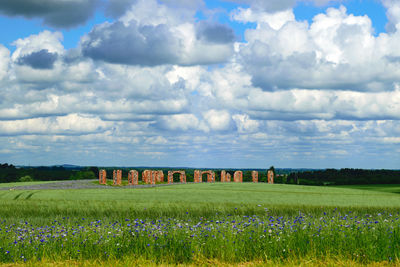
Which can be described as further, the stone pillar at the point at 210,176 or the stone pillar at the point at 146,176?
the stone pillar at the point at 210,176

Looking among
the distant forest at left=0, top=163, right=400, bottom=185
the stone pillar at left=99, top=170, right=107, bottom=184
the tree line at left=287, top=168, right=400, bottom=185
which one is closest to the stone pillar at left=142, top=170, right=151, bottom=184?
the stone pillar at left=99, top=170, right=107, bottom=184

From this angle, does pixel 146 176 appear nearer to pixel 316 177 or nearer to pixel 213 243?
pixel 213 243

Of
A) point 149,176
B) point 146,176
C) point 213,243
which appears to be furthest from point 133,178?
point 213,243

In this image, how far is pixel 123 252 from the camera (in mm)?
11703

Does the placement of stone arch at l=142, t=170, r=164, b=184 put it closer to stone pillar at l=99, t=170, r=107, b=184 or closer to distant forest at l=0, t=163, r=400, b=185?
stone pillar at l=99, t=170, r=107, b=184

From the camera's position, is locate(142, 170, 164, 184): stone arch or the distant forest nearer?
locate(142, 170, 164, 184): stone arch

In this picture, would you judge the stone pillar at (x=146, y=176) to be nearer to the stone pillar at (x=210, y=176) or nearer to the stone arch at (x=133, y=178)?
the stone arch at (x=133, y=178)

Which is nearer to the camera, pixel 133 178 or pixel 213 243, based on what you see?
pixel 213 243

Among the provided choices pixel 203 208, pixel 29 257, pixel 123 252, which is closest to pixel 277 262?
pixel 123 252

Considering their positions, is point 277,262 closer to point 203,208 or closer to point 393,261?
point 393,261

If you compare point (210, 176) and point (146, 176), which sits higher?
point (146, 176)

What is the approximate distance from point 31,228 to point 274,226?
8.39 metres

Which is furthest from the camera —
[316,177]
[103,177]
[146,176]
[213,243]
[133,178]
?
[316,177]

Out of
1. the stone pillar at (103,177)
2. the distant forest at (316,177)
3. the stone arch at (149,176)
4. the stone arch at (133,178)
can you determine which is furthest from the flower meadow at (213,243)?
the distant forest at (316,177)
